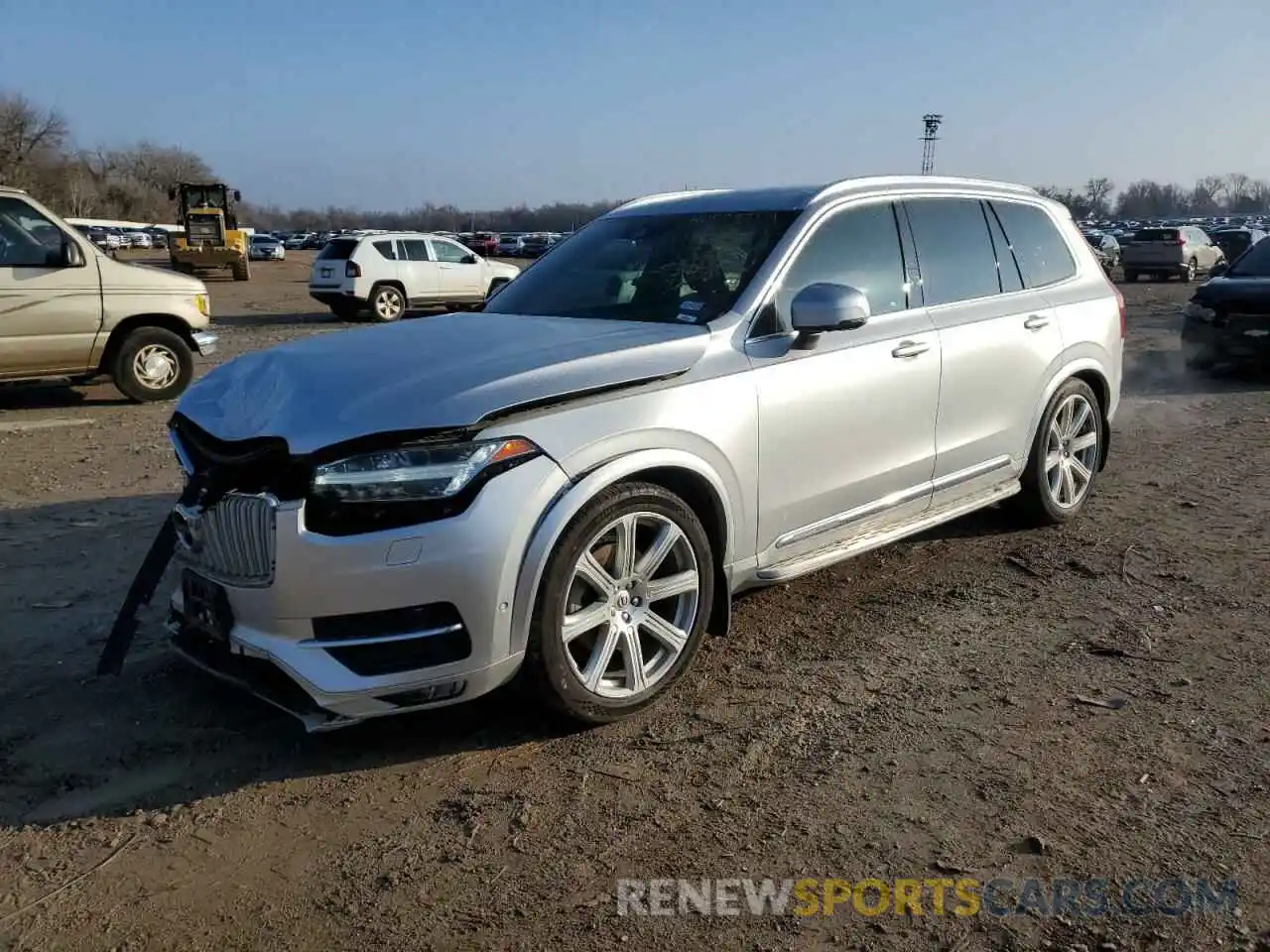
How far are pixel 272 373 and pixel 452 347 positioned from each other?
63cm

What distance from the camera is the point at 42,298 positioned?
30.8ft

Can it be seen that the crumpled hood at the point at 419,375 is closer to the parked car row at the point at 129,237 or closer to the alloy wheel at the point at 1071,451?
the alloy wheel at the point at 1071,451

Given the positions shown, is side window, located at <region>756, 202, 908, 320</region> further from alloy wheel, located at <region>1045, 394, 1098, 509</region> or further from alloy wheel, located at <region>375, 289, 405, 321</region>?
alloy wheel, located at <region>375, 289, 405, 321</region>

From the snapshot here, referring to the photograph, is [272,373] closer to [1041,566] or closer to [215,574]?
[215,574]

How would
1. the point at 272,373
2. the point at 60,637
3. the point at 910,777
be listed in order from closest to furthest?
the point at 910,777, the point at 272,373, the point at 60,637

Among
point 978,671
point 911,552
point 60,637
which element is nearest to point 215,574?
point 60,637

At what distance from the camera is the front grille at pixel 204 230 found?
122 ft

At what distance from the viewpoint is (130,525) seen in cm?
604

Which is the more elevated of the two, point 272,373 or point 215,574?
point 272,373

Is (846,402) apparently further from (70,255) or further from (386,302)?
(386,302)

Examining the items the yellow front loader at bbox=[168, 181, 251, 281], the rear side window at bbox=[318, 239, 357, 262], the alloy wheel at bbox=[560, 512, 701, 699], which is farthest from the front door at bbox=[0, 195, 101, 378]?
the yellow front loader at bbox=[168, 181, 251, 281]

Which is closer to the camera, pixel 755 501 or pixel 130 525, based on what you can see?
pixel 755 501

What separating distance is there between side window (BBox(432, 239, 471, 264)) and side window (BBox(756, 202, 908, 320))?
18.2 meters

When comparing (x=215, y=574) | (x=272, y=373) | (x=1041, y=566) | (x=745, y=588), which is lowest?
(x=1041, y=566)
